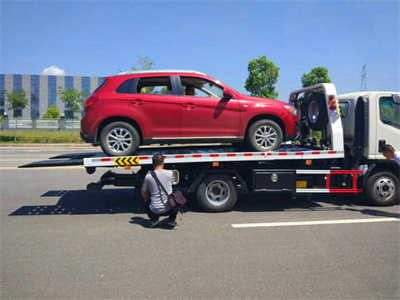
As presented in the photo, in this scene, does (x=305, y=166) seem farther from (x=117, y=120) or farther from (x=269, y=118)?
(x=117, y=120)

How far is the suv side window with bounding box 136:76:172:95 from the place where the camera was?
22.1ft

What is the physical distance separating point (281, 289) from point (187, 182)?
3494 millimetres

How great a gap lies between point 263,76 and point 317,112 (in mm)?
22326

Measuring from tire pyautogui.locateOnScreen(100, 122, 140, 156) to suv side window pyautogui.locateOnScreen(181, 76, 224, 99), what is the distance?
1.29 m

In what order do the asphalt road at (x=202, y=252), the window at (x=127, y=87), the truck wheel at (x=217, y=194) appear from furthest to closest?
the truck wheel at (x=217, y=194) < the window at (x=127, y=87) < the asphalt road at (x=202, y=252)

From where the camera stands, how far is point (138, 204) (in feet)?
24.6

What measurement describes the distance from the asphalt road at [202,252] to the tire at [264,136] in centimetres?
126

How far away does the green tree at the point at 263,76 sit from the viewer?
28.8 meters

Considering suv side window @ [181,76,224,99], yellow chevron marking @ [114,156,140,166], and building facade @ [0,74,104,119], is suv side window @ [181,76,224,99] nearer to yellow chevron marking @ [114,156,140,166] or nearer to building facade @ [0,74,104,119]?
yellow chevron marking @ [114,156,140,166]

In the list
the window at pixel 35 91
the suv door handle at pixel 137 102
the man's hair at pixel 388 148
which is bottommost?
the man's hair at pixel 388 148

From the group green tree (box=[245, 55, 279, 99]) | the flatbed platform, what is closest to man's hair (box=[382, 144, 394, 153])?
the flatbed platform

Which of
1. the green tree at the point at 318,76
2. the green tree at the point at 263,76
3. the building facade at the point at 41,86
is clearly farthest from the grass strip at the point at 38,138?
the building facade at the point at 41,86

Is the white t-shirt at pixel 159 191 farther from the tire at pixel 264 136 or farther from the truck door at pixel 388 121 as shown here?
the truck door at pixel 388 121

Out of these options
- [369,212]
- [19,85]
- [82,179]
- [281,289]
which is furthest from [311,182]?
[19,85]
